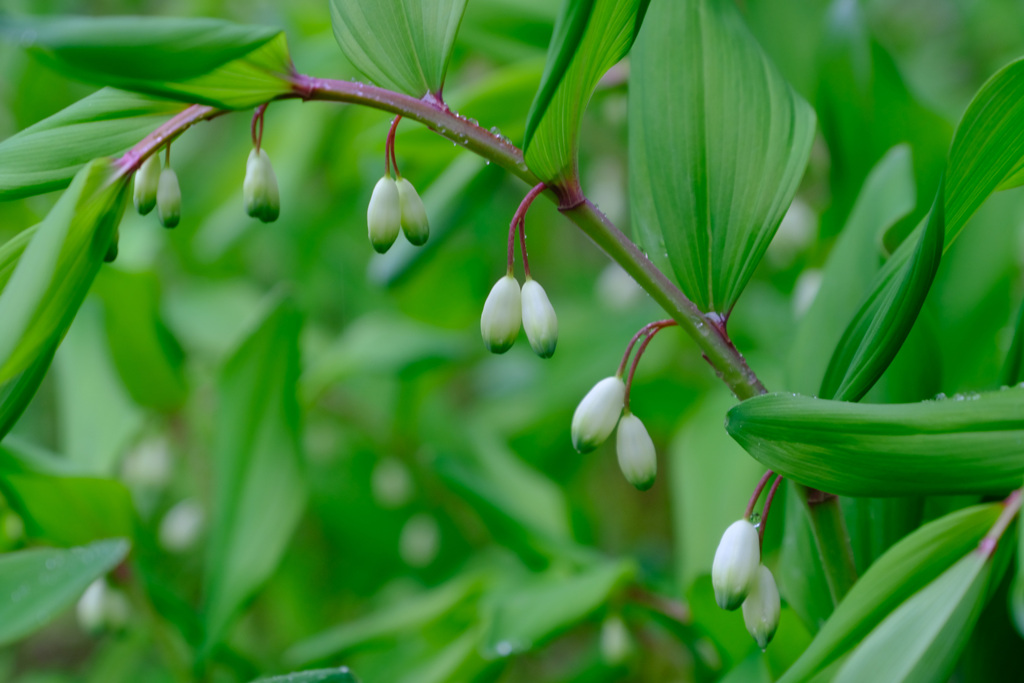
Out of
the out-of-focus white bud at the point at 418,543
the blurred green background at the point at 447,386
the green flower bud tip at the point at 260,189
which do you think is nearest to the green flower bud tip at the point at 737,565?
the blurred green background at the point at 447,386

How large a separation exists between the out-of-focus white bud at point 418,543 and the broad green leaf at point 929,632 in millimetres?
1034

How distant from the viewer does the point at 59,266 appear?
0.42 metres

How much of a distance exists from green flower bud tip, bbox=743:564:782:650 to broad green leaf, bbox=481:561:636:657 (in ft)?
0.84

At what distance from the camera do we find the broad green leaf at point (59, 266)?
1.31 feet

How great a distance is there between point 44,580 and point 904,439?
0.58m

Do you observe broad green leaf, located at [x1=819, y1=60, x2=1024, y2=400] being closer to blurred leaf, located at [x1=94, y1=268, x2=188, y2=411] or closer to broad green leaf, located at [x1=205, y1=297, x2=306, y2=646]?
broad green leaf, located at [x1=205, y1=297, x2=306, y2=646]

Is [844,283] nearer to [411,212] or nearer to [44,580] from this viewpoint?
[411,212]

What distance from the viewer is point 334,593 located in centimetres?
146

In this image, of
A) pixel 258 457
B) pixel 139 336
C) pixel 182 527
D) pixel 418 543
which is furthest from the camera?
pixel 418 543

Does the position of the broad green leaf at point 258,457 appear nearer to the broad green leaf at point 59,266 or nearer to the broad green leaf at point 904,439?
the broad green leaf at point 59,266

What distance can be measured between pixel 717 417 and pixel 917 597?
0.62 m

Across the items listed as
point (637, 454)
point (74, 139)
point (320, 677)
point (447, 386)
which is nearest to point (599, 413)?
point (637, 454)

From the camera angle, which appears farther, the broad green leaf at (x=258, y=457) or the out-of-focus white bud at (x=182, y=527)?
the out-of-focus white bud at (x=182, y=527)

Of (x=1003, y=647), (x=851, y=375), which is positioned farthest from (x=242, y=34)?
(x=1003, y=647)
